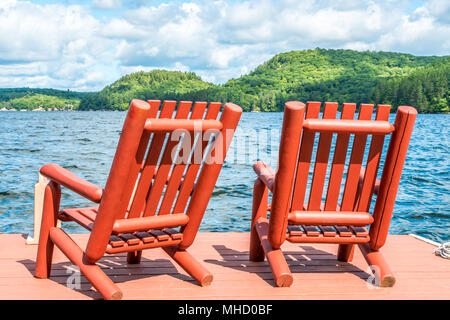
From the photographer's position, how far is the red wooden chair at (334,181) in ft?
9.34

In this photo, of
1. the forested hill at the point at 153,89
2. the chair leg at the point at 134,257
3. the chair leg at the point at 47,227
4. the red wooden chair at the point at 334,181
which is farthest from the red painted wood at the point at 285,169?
the forested hill at the point at 153,89

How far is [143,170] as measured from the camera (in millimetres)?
2861

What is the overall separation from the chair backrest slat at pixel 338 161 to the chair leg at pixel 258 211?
533 millimetres

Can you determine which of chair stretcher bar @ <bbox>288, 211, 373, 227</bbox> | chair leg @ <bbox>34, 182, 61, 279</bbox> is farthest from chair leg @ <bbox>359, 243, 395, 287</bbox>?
chair leg @ <bbox>34, 182, 61, 279</bbox>

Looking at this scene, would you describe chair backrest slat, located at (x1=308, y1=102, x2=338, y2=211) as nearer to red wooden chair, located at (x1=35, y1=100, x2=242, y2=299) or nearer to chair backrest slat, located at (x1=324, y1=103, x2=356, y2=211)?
chair backrest slat, located at (x1=324, y1=103, x2=356, y2=211)

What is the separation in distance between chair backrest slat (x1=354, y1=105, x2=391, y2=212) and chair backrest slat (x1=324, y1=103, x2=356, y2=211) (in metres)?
0.16

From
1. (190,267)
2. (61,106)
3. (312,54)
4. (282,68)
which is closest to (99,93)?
(61,106)

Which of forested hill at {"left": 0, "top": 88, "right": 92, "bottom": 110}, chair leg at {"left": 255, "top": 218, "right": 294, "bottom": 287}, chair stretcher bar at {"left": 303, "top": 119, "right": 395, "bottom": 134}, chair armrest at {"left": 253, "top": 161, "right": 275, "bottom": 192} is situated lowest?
forested hill at {"left": 0, "top": 88, "right": 92, "bottom": 110}

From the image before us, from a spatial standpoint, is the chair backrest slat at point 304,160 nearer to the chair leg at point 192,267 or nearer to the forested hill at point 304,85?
the chair leg at point 192,267

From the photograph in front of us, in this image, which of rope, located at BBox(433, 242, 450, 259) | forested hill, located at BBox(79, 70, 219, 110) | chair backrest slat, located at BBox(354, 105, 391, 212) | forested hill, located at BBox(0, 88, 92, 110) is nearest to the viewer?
chair backrest slat, located at BBox(354, 105, 391, 212)

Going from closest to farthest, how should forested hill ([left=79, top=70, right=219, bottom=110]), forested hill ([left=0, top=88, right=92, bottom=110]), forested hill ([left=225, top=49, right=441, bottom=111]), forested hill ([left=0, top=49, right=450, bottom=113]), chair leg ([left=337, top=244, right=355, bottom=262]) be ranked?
1. chair leg ([left=337, top=244, right=355, bottom=262])
2. forested hill ([left=0, top=49, right=450, bottom=113])
3. forested hill ([left=225, top=49, right=441, bottom=111])
4. forested hill ([left=79, top=70, right=219, bottom=110])
5. forested hill ([left=0, top=88, right=92, bottom=110])

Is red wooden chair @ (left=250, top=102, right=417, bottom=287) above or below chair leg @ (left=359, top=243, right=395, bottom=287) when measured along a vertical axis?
above

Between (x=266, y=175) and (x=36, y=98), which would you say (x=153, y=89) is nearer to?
(x=36, y=98)

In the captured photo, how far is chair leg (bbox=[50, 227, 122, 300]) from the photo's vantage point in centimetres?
277
